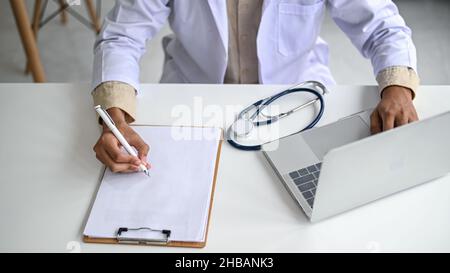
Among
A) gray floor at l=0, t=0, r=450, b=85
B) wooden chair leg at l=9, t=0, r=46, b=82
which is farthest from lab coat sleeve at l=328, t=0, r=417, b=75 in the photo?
wooden chair leg at l=9, t=0, r=46, b=82

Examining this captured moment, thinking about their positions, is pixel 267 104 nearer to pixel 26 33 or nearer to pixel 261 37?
pixel 261 37

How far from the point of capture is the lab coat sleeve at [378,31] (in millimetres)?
1160

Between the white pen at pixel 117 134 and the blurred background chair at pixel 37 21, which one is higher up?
the blurred background chair at pixel 37 21

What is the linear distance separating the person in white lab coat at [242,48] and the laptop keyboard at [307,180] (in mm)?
178

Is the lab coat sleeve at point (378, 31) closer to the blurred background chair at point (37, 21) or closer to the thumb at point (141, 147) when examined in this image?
the thumb at point (141, 147)

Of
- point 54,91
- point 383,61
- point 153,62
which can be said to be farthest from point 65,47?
point 383,61

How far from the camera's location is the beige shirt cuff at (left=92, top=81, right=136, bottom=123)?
1.11m

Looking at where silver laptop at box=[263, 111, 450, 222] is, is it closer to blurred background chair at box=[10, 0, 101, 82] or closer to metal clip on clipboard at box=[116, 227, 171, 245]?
metal clip on clipboard at box=[116, 227, 171, 245]

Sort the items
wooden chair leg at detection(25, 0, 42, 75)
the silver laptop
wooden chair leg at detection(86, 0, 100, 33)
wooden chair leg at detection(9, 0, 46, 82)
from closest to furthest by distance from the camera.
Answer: the silver laptop, wooden chair leg at detection(9, 0, 46, 82), wooden chair leg at detection(25, 0, 42, 75), wooden chair leg at detection(86, 0, 100, 33)

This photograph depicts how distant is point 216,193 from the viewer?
3.15ft

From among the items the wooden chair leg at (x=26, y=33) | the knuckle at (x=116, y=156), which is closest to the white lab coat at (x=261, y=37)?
the knuckle at (x=116, y=156)

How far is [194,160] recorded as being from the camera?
1026 millimetres

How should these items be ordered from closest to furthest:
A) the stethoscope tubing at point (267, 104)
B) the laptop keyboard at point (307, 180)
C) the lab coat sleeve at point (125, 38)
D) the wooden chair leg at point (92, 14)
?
the laptop keyboard at point (307, 180)
the stethoscope tubing at point (267, 104)
the lab coat sleeve at point (125, 38)
the wooden chair leg at point (92, 14)

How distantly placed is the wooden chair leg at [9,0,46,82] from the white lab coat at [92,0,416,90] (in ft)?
2.80
